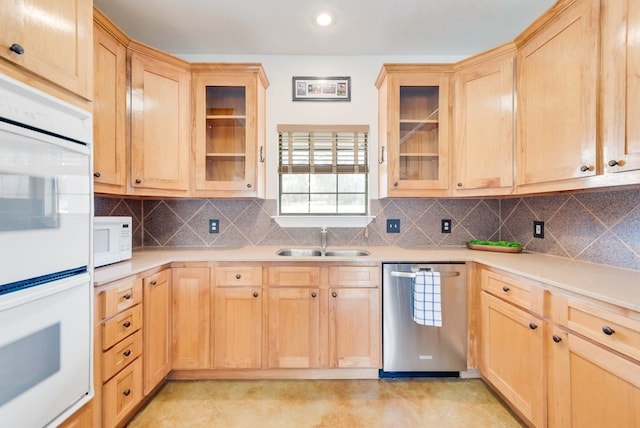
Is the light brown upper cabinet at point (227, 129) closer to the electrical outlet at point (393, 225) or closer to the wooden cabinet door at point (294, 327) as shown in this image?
the wooden cabinet door at point (294, 327)

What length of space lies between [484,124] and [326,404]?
7.34 ft

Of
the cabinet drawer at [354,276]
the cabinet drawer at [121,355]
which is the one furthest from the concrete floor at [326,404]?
the cabinet drawer at [354,276]

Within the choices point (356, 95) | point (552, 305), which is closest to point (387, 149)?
point (356, 95)

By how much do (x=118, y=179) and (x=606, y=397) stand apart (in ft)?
8.92

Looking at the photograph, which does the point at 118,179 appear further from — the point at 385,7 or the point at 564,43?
the point at 564,43

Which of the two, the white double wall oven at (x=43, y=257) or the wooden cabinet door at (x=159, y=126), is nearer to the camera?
the white double wall oven at (x=43, y=257)

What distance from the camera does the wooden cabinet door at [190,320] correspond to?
6.29 ft

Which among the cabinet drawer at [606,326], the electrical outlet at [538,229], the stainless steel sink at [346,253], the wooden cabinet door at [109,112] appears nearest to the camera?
the cabinet drawer at [606,326]

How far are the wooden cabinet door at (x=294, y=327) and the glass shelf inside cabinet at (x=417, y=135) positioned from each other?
Answer: 1.24 m

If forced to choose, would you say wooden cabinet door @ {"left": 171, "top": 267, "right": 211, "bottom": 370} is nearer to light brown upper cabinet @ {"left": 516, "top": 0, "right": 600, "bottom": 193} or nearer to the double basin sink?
the double basin sink

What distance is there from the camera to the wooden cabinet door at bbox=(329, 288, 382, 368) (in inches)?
76.5

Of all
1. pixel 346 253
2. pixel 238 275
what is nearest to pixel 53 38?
pixel 238 275

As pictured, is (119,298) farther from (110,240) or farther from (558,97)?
(558,97)

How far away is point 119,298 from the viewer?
1469mm
